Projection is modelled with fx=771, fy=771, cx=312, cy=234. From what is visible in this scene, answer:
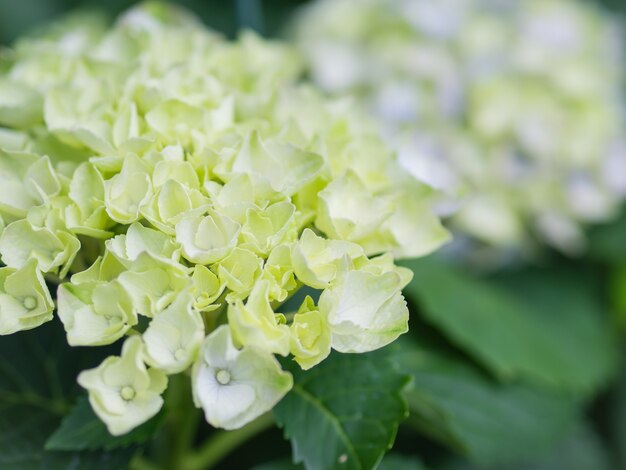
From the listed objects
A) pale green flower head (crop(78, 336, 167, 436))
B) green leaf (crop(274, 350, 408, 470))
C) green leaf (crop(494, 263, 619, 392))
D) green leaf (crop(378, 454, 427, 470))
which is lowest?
green leaf (crop(494, 263, 619, 392))

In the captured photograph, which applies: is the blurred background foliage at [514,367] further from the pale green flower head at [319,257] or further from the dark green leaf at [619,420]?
the pale green flower head at [319,257]

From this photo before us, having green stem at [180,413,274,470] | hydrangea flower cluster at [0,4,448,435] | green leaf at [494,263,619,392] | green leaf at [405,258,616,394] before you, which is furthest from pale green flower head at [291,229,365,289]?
green leaf at [494,263,619,392]

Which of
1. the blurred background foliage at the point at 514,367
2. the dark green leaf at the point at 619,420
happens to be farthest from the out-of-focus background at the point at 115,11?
the dark green leaf at the point at 619,420

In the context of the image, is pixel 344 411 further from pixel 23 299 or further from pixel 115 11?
pixel 115 11

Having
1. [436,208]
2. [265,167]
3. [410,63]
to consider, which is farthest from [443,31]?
[265,167]

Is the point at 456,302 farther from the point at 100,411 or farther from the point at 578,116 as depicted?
the point at 100,411

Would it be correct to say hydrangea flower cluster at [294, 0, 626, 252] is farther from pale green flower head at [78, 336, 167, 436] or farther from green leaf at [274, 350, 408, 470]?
pale green flower head at [78, 336, 167, 436]
